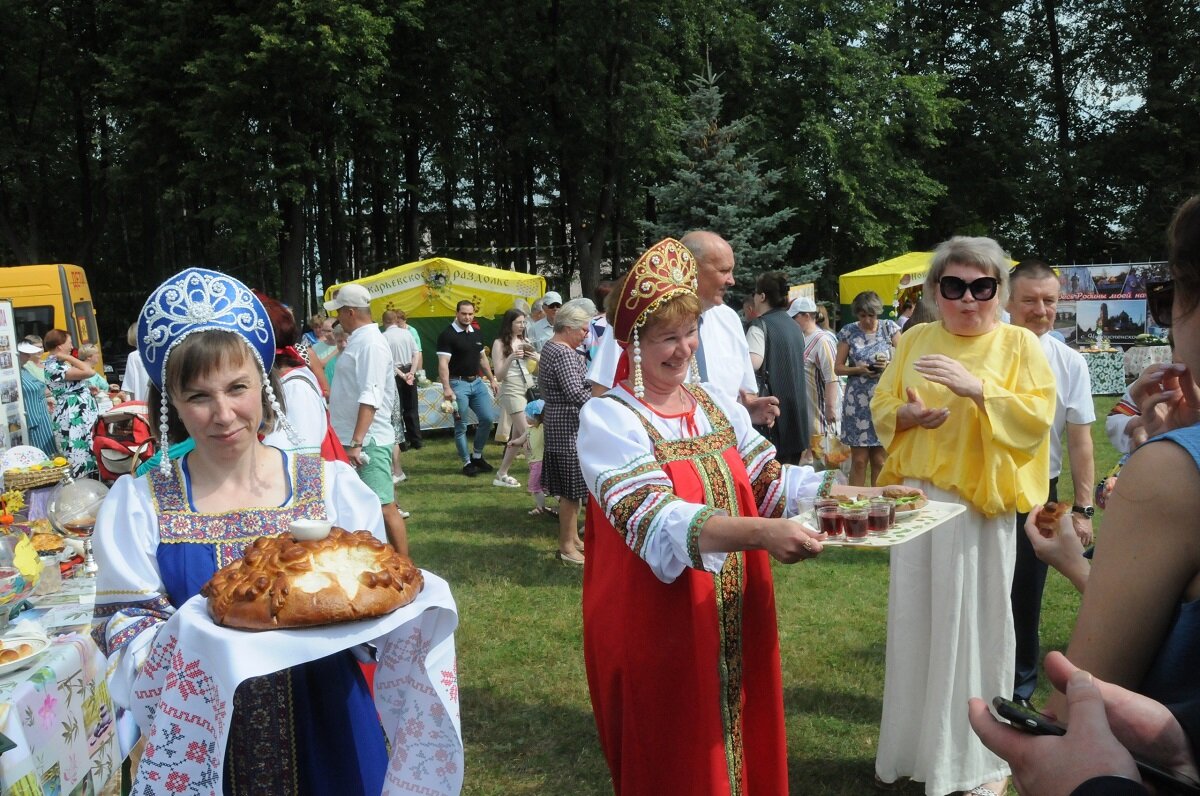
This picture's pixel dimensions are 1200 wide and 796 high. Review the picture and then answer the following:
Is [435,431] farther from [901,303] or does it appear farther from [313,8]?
[313,8]

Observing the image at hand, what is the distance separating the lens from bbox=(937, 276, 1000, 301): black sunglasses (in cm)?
365

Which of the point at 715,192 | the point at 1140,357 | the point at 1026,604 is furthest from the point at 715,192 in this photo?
the point at 1026,604

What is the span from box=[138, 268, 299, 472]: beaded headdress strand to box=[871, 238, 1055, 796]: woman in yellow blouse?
2300mm

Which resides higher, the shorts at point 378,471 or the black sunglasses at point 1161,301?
the black sunglasses at point 1161,301

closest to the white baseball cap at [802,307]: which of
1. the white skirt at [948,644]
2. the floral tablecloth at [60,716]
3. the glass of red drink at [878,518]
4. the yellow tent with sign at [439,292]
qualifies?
the white skirt at [948,644]

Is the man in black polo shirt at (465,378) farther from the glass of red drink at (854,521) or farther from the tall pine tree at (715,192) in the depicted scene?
the tall pine tree at (715,192)

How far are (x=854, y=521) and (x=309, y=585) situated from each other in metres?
1.36

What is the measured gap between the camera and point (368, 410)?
6730mm

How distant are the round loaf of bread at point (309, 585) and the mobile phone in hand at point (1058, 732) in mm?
1137

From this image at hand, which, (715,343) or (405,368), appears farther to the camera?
(405,368)

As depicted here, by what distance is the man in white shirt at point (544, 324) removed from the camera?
13.5 m

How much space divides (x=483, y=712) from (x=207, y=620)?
3295mm

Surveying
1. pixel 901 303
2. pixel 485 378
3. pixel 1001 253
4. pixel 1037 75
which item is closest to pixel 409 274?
pixel 485 378

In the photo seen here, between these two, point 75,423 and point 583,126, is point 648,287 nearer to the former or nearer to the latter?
point 75,423
